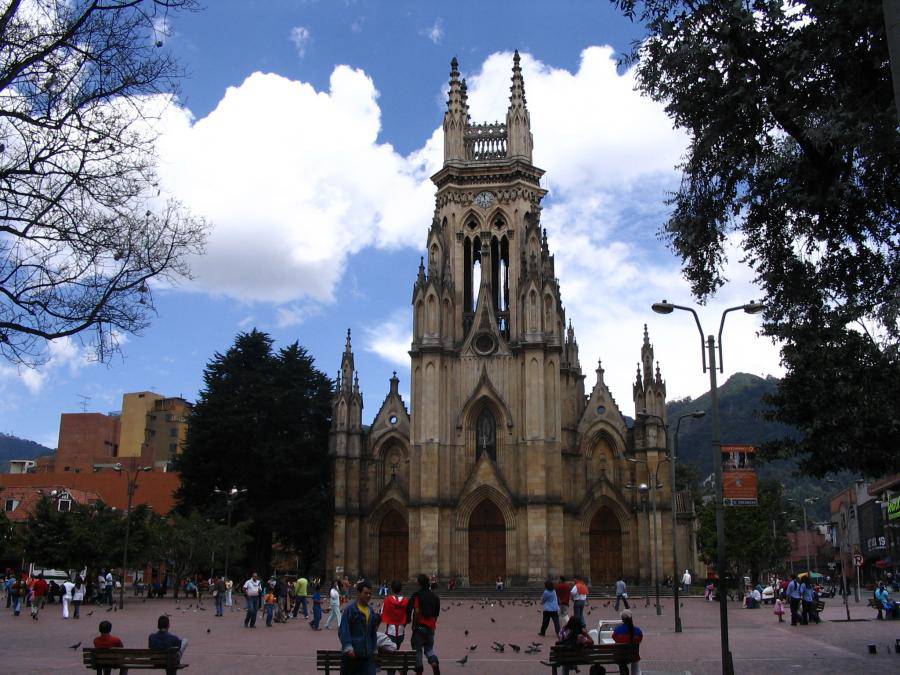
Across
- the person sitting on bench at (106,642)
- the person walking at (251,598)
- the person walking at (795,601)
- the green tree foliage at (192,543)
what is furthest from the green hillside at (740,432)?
the person sitting on bench at (106,642)

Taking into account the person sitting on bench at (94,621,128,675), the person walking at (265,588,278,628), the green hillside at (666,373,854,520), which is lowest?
the person walking at (265,588,278,628)

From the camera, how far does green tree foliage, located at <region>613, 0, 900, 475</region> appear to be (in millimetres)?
14133

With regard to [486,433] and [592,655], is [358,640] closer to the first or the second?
[592,655]

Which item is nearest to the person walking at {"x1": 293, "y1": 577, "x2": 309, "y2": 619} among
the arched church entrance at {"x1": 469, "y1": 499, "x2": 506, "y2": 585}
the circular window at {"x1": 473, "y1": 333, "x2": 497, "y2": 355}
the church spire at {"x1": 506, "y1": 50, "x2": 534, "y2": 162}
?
the arched church entrance at {"x1": 469, "y1": 499, "x2": 506, "y2": 585}

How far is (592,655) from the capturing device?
524 inches

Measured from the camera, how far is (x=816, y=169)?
15016 millimetres

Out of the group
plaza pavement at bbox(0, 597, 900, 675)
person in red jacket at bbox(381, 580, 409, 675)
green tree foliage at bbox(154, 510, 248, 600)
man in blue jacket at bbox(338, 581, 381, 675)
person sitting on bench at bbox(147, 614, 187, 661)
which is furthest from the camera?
green tree foliage at bbox(154, 510, 248, 600)

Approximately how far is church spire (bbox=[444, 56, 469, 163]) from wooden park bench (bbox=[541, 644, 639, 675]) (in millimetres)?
50288

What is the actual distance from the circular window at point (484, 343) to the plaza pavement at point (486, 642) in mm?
22453

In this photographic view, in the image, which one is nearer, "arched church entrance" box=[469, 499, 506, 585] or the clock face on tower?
"arched church entrance" box=[469, 499, 506, 585]

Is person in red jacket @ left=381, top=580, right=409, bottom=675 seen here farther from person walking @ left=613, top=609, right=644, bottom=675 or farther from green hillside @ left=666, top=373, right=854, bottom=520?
green hillside @ left=666, top=373, right=854, bottom=520

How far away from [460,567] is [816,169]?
4197 centimetres

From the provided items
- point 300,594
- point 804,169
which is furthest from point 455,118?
point 804,169

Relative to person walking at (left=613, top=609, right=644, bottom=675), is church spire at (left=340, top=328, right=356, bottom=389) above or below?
above
